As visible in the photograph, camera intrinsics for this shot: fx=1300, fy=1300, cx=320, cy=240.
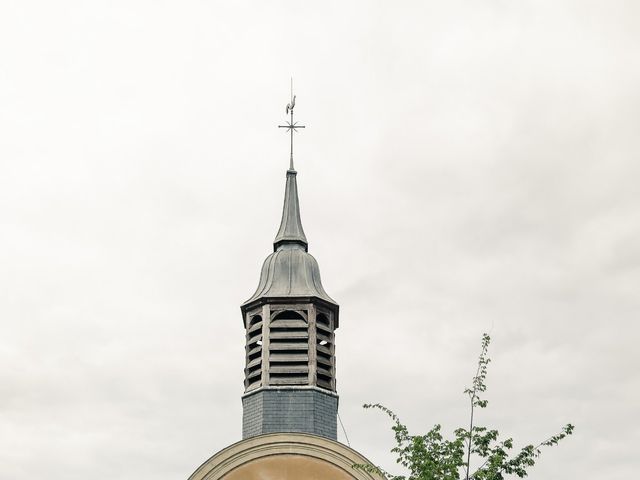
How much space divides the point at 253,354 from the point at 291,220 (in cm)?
538

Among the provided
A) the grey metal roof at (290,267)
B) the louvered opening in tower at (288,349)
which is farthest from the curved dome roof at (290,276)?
the louvered opening in tower at (288,349)

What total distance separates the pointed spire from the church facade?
350 millimetres

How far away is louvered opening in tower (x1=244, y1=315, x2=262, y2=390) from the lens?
3894 cm

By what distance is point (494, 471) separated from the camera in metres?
25.3

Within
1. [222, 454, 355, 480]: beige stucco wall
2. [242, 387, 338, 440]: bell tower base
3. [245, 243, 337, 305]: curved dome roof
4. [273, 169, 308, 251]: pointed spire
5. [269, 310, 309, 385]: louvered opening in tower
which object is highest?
[273, 169, 308, 251]: pointed spire

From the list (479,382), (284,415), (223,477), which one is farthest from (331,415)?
(479,382)

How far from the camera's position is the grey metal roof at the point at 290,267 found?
131ft

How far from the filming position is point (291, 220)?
4278 cm

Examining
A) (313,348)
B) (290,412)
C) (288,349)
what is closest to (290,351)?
(288,349)

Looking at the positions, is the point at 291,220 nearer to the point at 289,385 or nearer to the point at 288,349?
the point at 288,349

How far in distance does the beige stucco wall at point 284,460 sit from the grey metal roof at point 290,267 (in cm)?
511

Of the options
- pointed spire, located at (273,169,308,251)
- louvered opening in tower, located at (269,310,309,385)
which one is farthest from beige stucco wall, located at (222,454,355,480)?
pointed spire, located at (273,169,308,251)

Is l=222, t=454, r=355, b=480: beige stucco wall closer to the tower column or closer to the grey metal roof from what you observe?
the tower column

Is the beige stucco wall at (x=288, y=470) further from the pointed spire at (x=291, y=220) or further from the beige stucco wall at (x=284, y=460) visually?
the pointed spire at (x=291, y=220)
